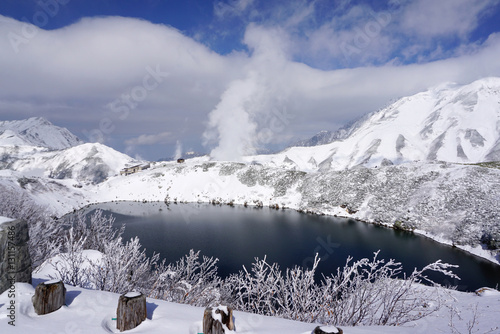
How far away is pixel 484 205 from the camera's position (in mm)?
44875

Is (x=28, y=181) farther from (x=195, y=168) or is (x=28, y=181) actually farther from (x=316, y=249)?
(x=316, y=249)

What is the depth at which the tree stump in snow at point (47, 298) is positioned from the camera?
6.06m

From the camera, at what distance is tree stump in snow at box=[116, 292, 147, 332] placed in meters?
5.66

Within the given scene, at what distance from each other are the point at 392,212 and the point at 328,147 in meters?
139

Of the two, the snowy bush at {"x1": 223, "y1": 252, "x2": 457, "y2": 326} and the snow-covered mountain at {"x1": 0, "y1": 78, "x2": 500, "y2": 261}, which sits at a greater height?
the snow-covered mountain at {"x1": 0, "y1": 78, "x2": 500, "y2": 261}

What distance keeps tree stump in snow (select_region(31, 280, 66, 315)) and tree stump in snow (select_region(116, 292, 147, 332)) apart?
77.1 inches

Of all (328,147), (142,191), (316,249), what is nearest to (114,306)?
(316,249)

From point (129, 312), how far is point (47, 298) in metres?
2.37

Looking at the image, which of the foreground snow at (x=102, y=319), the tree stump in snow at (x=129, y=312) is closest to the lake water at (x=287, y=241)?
the foreground snow at (x=102, y=319)

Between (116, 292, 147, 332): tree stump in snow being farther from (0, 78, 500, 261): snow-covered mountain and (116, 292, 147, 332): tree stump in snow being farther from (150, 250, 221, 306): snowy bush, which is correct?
(0, 78, 500, 261): snow-covered mountain

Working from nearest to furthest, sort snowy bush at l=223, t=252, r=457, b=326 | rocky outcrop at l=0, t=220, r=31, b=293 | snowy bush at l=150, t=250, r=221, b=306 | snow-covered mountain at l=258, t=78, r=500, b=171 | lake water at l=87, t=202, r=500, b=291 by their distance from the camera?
rocky outcrop at l=0, t=220, r=31, b=293, snowy bush at l=223, t=252, r=457, b=326, snowy bush at l=150, t=250, r=221, b=306, lake water at l=87, t=202, r=500, b=291, snow-covered mountain at l=258, t=78, r=500, b=171

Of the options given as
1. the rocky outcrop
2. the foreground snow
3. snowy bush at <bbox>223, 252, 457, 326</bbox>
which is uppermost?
the rocky outcrop

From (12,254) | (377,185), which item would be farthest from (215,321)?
(377,185)

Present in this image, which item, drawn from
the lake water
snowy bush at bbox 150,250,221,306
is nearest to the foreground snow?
snowy bush at bbox 150,250,221,306
